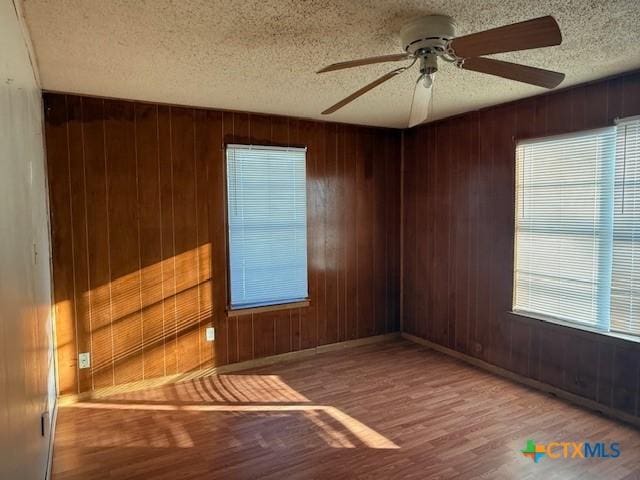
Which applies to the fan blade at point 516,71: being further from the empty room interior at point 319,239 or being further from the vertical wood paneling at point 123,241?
the vertical wood paneling at point 123,241

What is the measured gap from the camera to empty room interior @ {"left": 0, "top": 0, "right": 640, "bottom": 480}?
201cm

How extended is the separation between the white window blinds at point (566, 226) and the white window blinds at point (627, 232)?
0.05 metres

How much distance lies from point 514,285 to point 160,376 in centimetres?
317

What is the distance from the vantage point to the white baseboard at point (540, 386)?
9.77 ft

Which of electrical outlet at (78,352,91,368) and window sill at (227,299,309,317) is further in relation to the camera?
window sill at (227,299,309,317)

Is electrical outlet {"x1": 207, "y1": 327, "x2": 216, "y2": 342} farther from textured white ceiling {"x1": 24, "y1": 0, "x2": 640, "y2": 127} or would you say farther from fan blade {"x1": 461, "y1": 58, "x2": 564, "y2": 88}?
fan blade {"x1": 461, "y1": 58, "x2": 564, "y2": 88}

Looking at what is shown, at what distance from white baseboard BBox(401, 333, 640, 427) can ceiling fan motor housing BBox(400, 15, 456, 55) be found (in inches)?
109

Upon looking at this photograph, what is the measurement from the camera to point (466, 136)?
4.08m

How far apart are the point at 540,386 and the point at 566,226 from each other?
1.33 metres

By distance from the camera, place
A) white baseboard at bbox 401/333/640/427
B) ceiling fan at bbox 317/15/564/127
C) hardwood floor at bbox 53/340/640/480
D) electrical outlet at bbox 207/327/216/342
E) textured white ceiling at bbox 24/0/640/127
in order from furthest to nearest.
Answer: electrical outlet at bbox 207/327/216/342 < white baseboard at bbox 401/333/640/427 < hardwood floor at bbox 53/340/640/480 < textured white ceiling at bbox 24/0/640/127 < ceiling fan at bbox 317/15/564/127

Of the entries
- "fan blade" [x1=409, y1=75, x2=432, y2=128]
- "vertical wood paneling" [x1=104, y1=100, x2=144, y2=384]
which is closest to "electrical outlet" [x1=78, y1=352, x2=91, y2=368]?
"vertical wood paneling" [x1=104, y1=100, x2=144, y2=384]

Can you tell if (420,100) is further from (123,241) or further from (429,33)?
(123,241)

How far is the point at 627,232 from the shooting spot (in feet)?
9.52

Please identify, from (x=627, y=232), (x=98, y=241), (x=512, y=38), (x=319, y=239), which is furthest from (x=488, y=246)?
(x=98, y=241)
